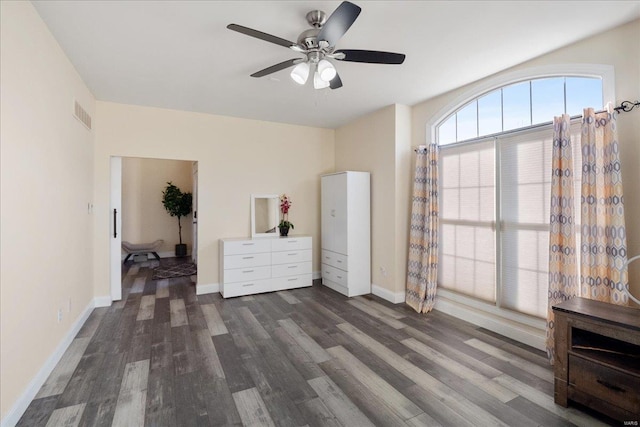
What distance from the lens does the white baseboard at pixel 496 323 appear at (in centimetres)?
289

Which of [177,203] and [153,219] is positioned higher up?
[177,203]

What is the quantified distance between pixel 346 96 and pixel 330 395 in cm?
330

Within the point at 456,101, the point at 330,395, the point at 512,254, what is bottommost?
the point at 330,395

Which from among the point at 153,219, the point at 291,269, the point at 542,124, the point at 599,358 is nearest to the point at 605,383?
the point at 599,358

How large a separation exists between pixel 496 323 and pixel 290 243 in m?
2.93

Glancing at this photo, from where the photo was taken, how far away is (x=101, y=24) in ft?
7.69

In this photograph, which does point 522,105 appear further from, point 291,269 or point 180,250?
point 180,250

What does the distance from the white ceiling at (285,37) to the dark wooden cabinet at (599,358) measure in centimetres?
212

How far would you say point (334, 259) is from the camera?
4863mm

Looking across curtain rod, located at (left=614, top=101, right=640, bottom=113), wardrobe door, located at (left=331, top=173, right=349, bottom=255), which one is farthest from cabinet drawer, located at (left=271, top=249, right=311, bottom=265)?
curtain rod, located at (left=614, top=101, right=640, bottom=113)

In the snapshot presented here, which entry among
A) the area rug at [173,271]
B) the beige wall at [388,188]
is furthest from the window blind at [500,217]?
the area rug at [173,271]

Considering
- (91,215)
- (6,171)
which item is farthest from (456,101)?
(91,215)

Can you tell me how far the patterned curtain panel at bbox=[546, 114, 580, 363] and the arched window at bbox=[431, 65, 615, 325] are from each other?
0.16 meters

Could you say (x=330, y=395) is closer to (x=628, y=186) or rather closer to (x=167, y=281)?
(x=628, y=186)
